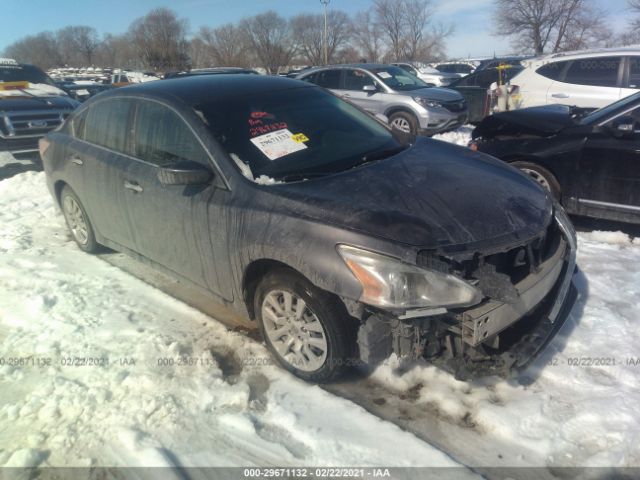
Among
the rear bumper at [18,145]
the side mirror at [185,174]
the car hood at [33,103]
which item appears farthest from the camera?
the car hood at [33,103]

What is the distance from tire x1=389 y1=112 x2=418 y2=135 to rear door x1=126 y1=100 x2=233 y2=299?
7.95 meters

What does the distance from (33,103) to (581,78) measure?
993 centimetres

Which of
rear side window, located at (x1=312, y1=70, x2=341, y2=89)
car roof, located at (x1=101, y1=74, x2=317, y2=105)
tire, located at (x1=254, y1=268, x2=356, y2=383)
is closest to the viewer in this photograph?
tire, located at (x1=254, y1=268, x2=356, y2=383)

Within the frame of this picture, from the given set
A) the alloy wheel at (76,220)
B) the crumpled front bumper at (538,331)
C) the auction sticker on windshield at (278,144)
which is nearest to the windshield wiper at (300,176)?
the auction sticker on windshield at (278,144)

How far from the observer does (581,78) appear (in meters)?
8.28

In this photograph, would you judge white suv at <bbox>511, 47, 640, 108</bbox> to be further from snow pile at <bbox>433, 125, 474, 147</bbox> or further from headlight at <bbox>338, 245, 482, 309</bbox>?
headlight at <bbox>338, 245, 482, 309</bbox>

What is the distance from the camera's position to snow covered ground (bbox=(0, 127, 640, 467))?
7.86ft

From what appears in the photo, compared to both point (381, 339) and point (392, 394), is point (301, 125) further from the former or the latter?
point (392, 394)

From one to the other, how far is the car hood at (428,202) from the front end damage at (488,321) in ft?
0.34

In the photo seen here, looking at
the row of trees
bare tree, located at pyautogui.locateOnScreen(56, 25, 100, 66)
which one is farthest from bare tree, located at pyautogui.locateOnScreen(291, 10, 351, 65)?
bare tree, located at pyautogui.locateOnScreen(56, 25, 100, 66)

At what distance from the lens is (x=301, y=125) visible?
3.44 m

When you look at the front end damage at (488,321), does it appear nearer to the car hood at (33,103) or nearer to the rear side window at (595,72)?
the rear side window at (595,72)

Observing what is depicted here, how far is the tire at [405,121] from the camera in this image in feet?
35.2

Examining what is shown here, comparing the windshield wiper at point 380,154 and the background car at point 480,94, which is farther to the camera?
the background car at point 480,94
